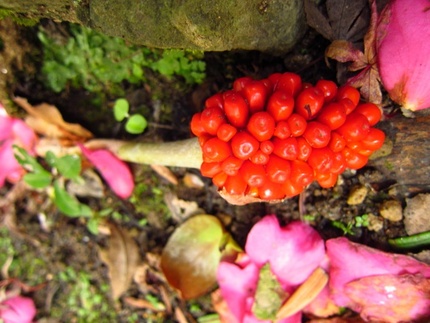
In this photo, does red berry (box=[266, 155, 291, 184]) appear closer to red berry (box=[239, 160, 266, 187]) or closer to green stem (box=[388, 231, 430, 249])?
red berry (box=[239, 160, 266, 187])

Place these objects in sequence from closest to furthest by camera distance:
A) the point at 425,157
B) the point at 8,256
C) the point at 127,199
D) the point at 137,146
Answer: the point at 425,157 → the point at 137,146 → the point at 127,199 → the point at 8,256

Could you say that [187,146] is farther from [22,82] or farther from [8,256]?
[8,256]

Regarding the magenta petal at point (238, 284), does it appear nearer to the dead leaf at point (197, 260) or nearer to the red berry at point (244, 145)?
the dead leaf at point (197, 260)

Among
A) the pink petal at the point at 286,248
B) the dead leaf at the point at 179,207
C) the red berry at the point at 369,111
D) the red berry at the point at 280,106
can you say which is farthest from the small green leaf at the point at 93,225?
the red berry at the point at 369,111

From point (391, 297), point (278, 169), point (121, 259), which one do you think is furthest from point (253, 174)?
point (121, 259)

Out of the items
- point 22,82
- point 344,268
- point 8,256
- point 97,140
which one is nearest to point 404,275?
point 344,268

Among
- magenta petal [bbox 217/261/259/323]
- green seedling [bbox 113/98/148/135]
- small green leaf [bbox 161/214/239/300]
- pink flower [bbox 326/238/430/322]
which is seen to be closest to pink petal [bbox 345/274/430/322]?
pink flower [bbox 326/238/430/322]
